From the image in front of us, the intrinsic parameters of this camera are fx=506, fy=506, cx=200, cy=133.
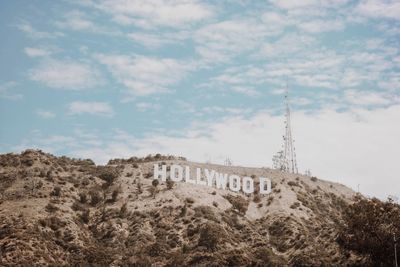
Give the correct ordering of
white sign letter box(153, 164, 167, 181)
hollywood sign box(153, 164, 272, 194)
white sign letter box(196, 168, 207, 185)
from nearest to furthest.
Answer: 1. white sign letter box(153, 164, 167, 181)
2. hollywood sign box(153, 164, 272, 194)
3. white sign letter box(196, 168, 207, 185)

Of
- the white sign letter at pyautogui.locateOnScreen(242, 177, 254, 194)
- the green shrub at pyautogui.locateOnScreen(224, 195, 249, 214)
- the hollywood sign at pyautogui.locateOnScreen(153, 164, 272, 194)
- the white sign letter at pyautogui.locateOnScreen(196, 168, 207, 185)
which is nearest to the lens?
the green shrub at pyautogui.locateOnScreen(224, 195, 249, 214)

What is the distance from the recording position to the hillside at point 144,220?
66.1 m

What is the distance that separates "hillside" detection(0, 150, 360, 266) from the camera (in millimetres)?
66062

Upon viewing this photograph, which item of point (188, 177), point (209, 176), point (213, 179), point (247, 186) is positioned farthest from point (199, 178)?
point (247, 186)

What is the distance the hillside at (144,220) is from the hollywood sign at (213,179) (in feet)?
5.90

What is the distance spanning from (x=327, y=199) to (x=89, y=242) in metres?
48.7

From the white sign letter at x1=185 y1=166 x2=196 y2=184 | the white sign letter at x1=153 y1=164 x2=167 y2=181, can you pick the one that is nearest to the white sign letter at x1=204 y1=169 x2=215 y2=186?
the white sign letter at x1=185 y1=166 x2=196 y2=184

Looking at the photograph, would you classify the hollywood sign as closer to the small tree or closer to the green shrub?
the green shrub

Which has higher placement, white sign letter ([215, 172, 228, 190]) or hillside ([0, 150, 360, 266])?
white sign letter ([215, 172, 228, 190])

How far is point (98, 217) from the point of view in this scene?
76.6 meters

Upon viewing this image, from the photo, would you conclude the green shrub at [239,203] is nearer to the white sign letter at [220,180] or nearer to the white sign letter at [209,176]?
the white sign letter at [220,180]

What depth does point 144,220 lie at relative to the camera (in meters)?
76.8

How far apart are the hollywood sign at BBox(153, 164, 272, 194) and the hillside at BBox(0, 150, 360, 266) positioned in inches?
70.8

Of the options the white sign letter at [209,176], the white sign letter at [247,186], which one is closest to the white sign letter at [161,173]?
the white sign letter at [209,176]
